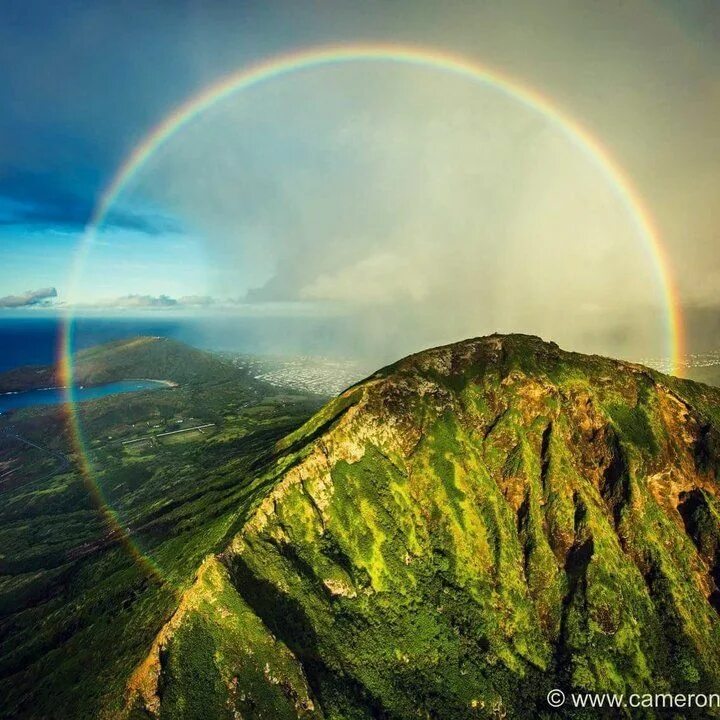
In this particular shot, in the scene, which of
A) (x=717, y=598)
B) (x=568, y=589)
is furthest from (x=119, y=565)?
(x=717, y=598)

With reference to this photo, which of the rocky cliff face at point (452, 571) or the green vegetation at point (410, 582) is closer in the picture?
the green vegetation at point (410, 582)

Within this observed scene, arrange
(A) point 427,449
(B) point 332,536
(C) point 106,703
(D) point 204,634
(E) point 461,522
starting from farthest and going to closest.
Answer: (A) point 427,449, (E) point 461,522, (B) point 332,536, (D) point 204,634, (C) point 106,703

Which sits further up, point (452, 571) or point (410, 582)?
point (452, 571)

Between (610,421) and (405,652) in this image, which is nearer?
(405,652)

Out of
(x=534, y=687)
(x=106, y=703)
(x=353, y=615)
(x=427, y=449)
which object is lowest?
(x=534, y=687)

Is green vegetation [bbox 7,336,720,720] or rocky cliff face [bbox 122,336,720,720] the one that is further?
rocky cliff face [bbox 122,336,720,720]

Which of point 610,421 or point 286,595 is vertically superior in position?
point 610,421

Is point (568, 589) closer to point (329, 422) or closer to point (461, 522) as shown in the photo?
point (461, 522)

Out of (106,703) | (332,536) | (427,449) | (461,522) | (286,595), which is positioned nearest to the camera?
(106,703)
